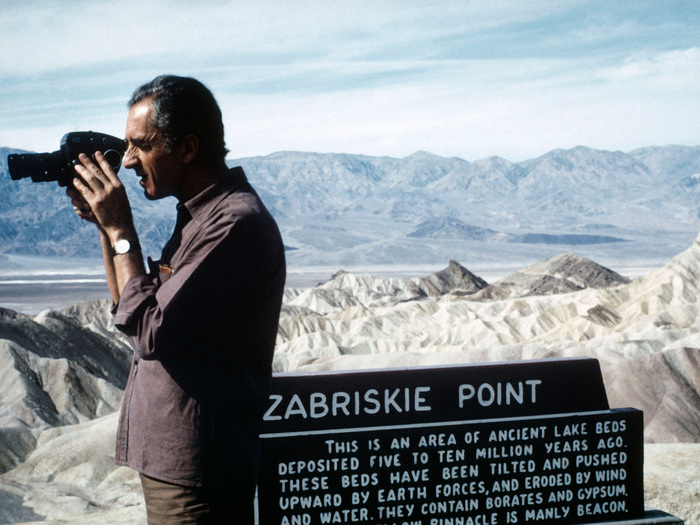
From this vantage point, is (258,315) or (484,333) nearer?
(258,315)

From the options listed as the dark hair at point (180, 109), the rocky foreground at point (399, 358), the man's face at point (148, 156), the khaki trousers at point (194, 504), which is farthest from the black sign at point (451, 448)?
the dark hair at point (180, 109)

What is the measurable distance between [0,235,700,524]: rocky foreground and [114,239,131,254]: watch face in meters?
4.84

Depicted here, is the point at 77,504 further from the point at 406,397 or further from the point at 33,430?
the point at 406,397

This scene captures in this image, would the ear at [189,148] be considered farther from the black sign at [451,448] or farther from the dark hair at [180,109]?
the black sign at [451,448]

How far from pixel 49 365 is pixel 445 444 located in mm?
29471

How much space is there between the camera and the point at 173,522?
2570 millimetres

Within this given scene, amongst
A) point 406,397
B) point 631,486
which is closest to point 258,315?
point 406,397

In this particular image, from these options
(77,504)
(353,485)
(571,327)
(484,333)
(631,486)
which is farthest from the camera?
(484,333)

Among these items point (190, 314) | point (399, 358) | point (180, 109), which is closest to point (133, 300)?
point (190, 314)

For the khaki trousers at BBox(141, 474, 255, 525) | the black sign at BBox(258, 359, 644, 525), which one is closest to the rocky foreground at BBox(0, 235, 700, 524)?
the black sign at BBox(258, 359, 644, 525)

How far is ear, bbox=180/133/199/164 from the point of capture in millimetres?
2616

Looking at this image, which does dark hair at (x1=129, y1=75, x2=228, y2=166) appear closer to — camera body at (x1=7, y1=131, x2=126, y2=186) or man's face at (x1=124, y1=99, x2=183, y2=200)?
man's face at (x1=124, y1=99, x2=183, y2=200)

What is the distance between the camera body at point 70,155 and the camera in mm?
2660

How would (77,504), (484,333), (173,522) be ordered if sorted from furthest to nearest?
1. (484,333)
2. (77,504)
3. (173,522)
